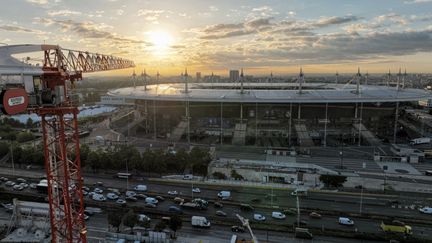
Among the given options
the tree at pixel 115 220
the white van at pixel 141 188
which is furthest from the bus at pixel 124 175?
the tree at pixel 115 220

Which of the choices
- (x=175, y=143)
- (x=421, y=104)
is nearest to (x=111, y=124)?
(x=175, y=143)

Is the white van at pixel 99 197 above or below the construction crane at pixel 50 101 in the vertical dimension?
below

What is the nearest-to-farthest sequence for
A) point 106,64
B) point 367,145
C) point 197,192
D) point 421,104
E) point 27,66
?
point 27,66 < point 197,192 < point 106,64 < point 367,145 < point 421,104

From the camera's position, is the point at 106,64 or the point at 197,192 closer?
the point at 197,192

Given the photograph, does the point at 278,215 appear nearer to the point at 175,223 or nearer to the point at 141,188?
the point at 175,223

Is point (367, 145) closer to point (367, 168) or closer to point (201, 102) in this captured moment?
point (367, 168)

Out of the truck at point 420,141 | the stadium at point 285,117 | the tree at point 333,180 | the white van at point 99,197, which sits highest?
the stadium at point 285,117

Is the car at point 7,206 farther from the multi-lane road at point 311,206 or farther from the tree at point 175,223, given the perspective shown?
the tree at point 175,223
